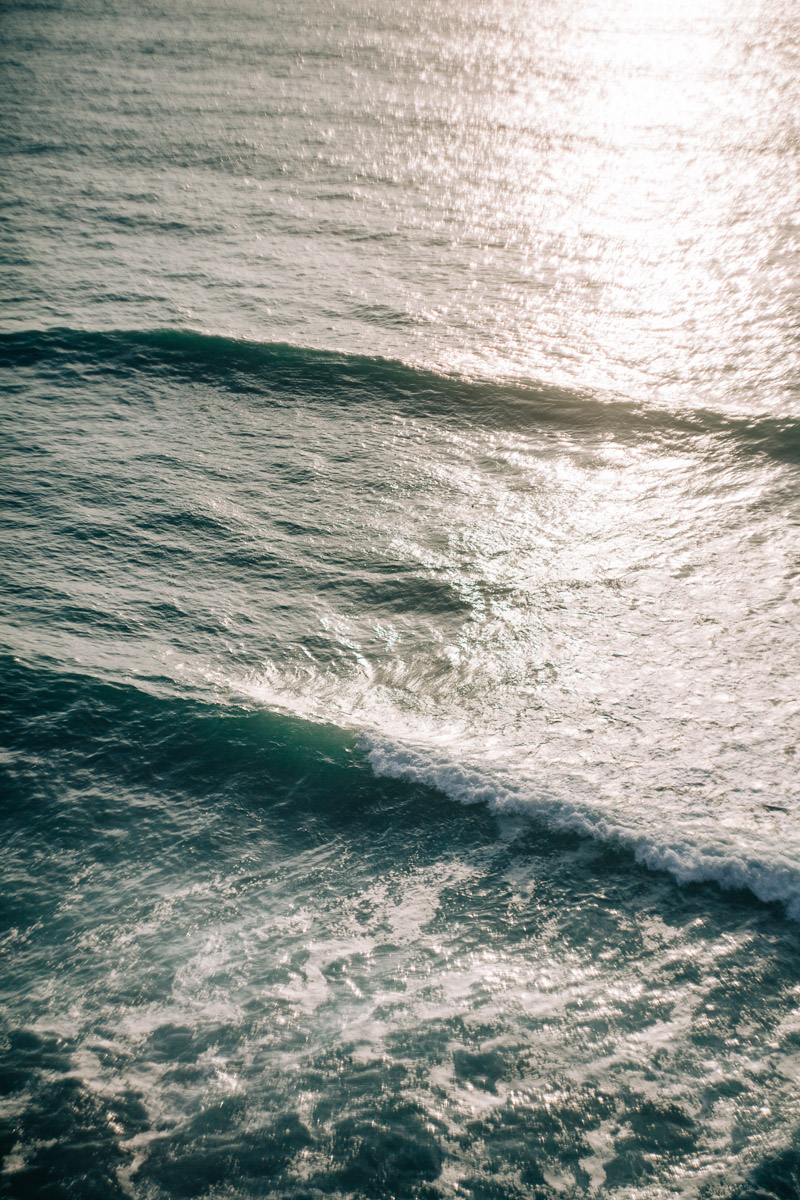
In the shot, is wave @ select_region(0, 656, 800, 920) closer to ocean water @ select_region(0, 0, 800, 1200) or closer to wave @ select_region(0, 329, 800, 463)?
ocean water @ select_region(0, 0, 800, 1200)

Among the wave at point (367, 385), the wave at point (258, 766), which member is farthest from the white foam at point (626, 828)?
the wave at point (367, 385)

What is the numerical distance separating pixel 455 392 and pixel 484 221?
1557 millimetres

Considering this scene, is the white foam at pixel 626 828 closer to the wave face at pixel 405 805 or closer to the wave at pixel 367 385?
the wave face at pixel 405 805

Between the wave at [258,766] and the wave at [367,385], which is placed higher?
the wave at [367,385]

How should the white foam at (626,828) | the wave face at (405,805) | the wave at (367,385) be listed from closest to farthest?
1. the wave face at (405,805)
2. the white foam at (626,828)
3. the wave at (367,385)

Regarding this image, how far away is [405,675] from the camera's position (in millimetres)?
2152

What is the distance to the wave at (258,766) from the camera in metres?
1.70

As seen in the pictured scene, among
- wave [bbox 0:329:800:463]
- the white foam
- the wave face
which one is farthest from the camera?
wave [bbox 0:329:800:463]

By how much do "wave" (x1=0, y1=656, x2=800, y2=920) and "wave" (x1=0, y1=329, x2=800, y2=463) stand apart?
62.8 inches

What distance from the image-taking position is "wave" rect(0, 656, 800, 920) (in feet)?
5.58

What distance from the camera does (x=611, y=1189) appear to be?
1239mm

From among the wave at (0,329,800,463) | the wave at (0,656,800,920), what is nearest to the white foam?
the wave at (0,656,800,920)

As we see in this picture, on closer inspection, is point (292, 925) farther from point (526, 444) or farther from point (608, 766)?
point (526, 444)

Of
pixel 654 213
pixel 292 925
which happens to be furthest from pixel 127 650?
pixel 654 213
